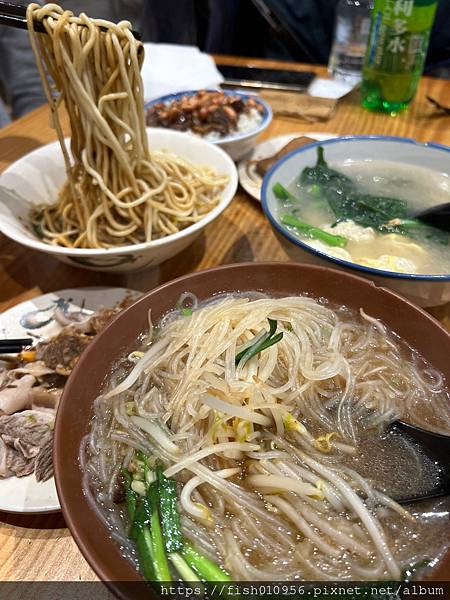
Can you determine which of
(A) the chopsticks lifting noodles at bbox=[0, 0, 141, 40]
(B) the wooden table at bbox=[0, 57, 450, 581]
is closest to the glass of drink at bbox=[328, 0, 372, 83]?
(B) the wooden table at bbox=[0, 57, 450, 581]

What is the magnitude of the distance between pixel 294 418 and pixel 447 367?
346 mm

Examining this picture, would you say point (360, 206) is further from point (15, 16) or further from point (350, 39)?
point (350, 39)

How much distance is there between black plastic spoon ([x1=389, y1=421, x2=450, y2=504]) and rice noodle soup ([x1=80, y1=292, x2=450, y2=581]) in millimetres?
16

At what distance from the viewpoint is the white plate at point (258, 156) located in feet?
6.66

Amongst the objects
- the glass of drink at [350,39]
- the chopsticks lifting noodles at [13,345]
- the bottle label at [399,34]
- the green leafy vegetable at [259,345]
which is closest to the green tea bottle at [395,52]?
the bottle label at [399,34]

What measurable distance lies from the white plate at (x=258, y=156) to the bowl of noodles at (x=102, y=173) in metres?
0.24

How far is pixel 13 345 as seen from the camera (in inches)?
52.8

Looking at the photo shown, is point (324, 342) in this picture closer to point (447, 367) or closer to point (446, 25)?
point (447, 367)

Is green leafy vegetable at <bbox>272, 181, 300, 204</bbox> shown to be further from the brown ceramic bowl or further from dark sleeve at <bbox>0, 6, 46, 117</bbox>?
dark sleeve at <bbox>0, 6, 46, 117</bbox>

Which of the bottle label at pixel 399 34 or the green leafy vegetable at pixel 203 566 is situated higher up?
the bottle label at pixel 399 34

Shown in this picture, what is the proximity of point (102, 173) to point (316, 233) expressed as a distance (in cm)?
75

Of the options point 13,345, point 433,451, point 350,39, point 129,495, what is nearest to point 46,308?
point 13,345

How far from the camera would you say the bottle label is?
85.8 inches

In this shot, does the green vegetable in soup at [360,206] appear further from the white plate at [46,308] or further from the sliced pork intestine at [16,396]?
the sliced pork intestine at [16,396]
